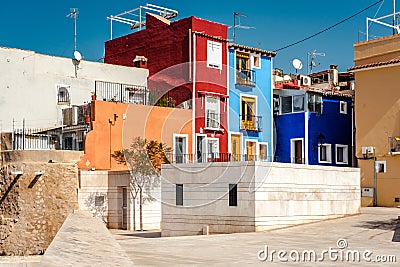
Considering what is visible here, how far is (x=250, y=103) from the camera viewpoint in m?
38.9

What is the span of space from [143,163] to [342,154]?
1438 cm

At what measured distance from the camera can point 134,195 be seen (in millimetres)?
30109

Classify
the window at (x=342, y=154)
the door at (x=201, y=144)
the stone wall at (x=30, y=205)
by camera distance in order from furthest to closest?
the window at (x=342, y=154), the door at (x=201, y=144), the stone wall at (x=30, y=205)

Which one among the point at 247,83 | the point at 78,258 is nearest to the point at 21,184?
the point at 78,258

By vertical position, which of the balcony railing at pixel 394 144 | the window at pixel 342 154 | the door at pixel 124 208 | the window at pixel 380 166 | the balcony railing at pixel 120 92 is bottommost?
the door at pixel 124 208

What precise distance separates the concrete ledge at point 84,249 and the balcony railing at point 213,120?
19.7m

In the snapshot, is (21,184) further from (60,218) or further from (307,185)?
(307,185)

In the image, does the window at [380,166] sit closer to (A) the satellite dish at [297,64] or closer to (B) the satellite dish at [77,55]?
(A) the satellite dish at [297,64]

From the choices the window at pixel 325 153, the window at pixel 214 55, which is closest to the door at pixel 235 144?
the window at pixel 214 55

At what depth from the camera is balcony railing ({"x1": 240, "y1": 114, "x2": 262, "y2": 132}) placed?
38188 millimetres

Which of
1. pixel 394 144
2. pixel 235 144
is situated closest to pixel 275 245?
pixel 394 144

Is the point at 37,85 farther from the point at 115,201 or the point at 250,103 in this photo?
the point at 250,103

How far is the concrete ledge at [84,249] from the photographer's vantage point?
458 inches

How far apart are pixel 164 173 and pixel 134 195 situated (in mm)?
5908
